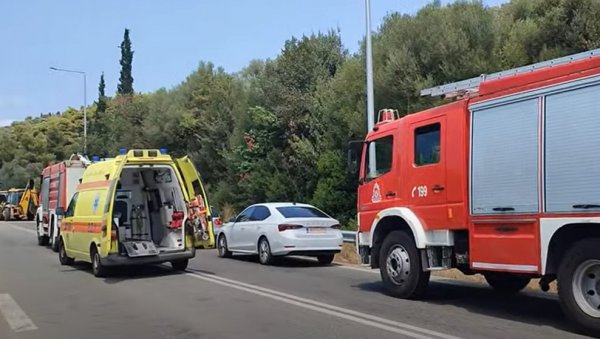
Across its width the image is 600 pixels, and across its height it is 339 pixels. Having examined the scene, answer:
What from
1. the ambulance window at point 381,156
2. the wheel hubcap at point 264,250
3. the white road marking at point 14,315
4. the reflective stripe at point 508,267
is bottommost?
the white road marking at point 14,315

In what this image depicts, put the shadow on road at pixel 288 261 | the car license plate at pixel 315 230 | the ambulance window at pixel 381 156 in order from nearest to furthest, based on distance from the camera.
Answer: the ambulance window at pixel 381 156, the car license plate at pixel 315 230, the shadow on road at pixel 288 261

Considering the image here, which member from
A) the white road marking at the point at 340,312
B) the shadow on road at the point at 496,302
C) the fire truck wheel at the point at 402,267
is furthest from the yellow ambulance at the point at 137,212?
the fire truck wheel at the point at 402,267

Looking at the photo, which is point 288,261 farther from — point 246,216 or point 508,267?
point 508,267

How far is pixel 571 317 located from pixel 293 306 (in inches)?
156

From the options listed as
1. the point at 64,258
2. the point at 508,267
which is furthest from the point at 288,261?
the point at 508,267

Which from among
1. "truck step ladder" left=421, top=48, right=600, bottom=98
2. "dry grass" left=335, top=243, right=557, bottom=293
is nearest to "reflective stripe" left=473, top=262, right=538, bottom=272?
"truck step ladder" left=421, top=48, right=600, bottom=98

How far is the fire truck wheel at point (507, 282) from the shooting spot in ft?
36.8

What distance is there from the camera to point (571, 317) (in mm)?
8086

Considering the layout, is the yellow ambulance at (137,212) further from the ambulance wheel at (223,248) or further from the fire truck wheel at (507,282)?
the fire truck wheel at (507,282)

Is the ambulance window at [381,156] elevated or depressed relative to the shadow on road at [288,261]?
elevated

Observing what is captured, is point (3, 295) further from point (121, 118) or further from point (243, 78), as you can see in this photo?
point (121, 118)

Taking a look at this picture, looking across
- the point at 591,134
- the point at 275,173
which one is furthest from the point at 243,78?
the point at 591,134

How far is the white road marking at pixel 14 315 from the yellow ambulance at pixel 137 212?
2618 mm

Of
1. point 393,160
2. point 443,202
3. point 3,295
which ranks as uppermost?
point 393,160
